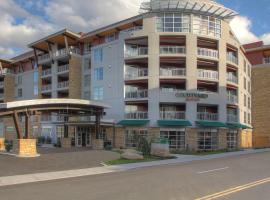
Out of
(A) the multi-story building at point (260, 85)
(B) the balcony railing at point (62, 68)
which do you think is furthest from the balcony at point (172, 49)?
(A) the multi-story building at point (260, 85)

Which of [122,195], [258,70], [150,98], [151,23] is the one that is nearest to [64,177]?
[122,195]

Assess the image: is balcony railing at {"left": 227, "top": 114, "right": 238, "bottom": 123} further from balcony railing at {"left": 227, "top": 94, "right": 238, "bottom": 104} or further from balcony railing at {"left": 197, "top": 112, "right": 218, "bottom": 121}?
balcony railing at {"left": 197, "top": 112, "right": 218, "bottom": 121}

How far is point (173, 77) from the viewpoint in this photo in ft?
157

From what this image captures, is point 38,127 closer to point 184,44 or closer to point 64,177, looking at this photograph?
point 184,44

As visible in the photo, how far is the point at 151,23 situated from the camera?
49.1 meters

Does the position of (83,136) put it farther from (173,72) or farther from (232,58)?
(232,58)

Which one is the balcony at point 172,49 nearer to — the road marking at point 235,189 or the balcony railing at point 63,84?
the balcony railing at point 63,84

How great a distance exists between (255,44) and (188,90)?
26.7m

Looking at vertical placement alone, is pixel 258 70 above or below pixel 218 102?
above

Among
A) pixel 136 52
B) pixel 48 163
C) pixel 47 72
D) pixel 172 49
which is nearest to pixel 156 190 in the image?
pixel 48 163

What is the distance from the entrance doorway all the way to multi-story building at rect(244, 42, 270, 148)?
28.7m

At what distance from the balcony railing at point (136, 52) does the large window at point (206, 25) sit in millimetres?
7066

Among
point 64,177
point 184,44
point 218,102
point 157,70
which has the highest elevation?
point 184,44

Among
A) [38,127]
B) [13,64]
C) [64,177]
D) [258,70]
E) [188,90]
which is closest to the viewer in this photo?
[64,177]
